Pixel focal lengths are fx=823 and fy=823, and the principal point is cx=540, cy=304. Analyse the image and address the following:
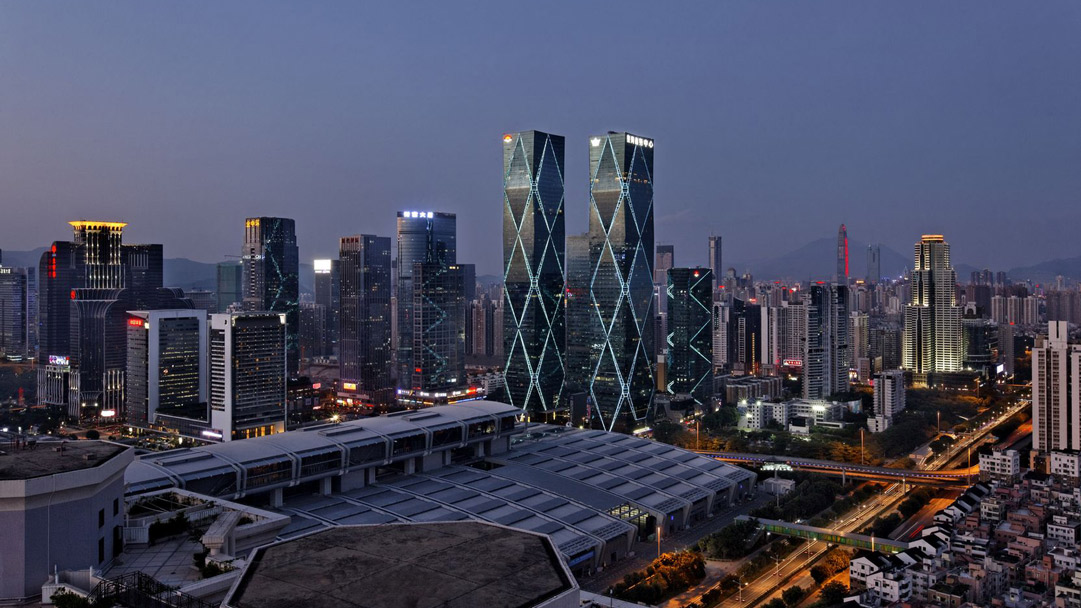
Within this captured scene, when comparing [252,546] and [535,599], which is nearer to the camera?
[535,599]

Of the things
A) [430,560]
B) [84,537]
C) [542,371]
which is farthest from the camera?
[542,371]

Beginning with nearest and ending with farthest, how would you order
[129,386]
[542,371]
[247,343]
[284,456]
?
[284,456], [247,343], [129,386], [542,371]

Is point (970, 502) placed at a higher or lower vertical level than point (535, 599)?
lower

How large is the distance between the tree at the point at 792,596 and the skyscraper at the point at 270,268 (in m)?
58.8

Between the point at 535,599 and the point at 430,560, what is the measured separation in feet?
3.76

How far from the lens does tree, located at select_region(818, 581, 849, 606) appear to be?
65.2ft

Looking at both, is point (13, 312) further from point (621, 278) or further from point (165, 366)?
point (621, 278)

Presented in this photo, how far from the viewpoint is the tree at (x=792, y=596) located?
66.5ft

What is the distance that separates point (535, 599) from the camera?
605 cm

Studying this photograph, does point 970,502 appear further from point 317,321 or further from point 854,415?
point 317,321

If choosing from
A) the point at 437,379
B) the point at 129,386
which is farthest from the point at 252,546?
the point at 437,379

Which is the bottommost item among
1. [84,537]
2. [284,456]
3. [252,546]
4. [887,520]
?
[887,520]

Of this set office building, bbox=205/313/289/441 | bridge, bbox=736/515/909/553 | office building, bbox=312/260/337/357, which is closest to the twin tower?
office building, bbox=205/313/289/441

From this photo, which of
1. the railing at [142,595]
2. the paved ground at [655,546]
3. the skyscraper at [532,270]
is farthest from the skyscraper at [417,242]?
the railing at [142,595]
